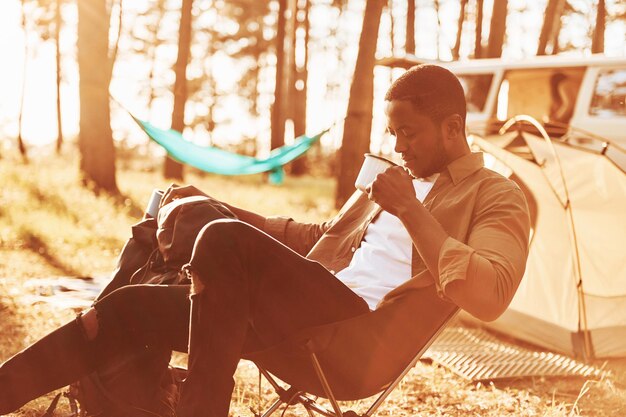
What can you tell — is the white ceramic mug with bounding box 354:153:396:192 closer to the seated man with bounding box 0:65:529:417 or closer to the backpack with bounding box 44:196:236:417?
the seated man with bounding box 0:65:529:417

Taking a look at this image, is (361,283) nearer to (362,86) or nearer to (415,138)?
(415,138)

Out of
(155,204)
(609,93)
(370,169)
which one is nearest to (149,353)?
(155,204)

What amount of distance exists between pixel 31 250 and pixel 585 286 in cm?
429

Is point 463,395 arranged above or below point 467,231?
below

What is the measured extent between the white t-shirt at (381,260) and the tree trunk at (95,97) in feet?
24.0

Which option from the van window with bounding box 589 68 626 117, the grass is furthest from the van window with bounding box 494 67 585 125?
the grass

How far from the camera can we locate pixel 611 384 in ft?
12.8

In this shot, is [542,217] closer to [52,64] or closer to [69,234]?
[69,234]

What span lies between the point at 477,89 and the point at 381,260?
6.88m

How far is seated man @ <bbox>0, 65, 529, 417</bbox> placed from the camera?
1996 mm

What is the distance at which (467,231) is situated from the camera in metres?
2.20

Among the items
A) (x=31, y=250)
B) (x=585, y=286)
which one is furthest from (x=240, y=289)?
(x=31, y=250)

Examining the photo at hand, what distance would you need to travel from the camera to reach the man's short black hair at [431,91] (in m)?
2.25

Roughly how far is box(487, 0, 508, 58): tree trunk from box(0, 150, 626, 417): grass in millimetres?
3208
